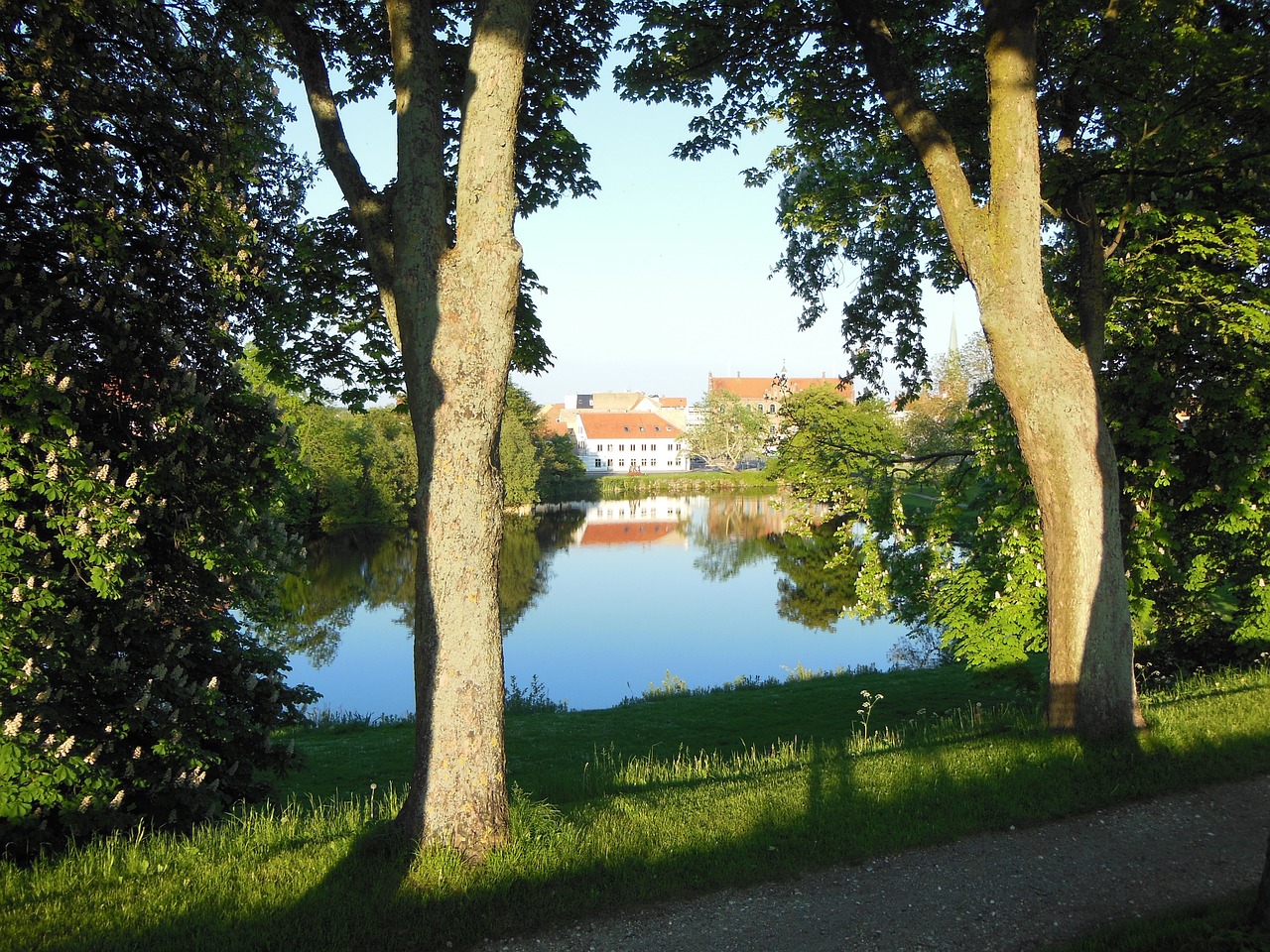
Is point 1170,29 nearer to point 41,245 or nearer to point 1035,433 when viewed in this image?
point 1035,433

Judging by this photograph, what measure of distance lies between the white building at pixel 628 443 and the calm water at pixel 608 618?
58868mm

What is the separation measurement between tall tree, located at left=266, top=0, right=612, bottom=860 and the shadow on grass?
1.19 ft

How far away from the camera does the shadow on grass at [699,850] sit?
3760 millimetres

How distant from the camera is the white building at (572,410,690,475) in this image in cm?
10444

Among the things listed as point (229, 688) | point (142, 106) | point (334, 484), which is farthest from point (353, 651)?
point (334, 484)

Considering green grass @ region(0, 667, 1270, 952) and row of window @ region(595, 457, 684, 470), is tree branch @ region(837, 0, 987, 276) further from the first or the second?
row of window @ region(595, 457, 684, 470)

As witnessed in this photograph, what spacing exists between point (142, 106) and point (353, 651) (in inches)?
755

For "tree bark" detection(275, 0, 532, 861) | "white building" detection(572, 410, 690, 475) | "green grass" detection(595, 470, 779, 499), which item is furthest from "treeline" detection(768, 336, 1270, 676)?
"white building" detection(572, 410, 690, 475)

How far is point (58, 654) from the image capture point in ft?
16.3

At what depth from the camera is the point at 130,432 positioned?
601 centimetres

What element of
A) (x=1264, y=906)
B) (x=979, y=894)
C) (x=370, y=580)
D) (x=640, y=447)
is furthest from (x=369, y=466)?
(x=640, y=447)

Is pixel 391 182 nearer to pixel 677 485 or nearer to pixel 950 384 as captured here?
pixel 950 384

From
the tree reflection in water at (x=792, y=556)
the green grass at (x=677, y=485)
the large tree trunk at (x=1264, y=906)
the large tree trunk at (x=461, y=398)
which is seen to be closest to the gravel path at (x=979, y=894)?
the large tree trunk at (x=1264, y=906)

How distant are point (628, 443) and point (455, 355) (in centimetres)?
10106
